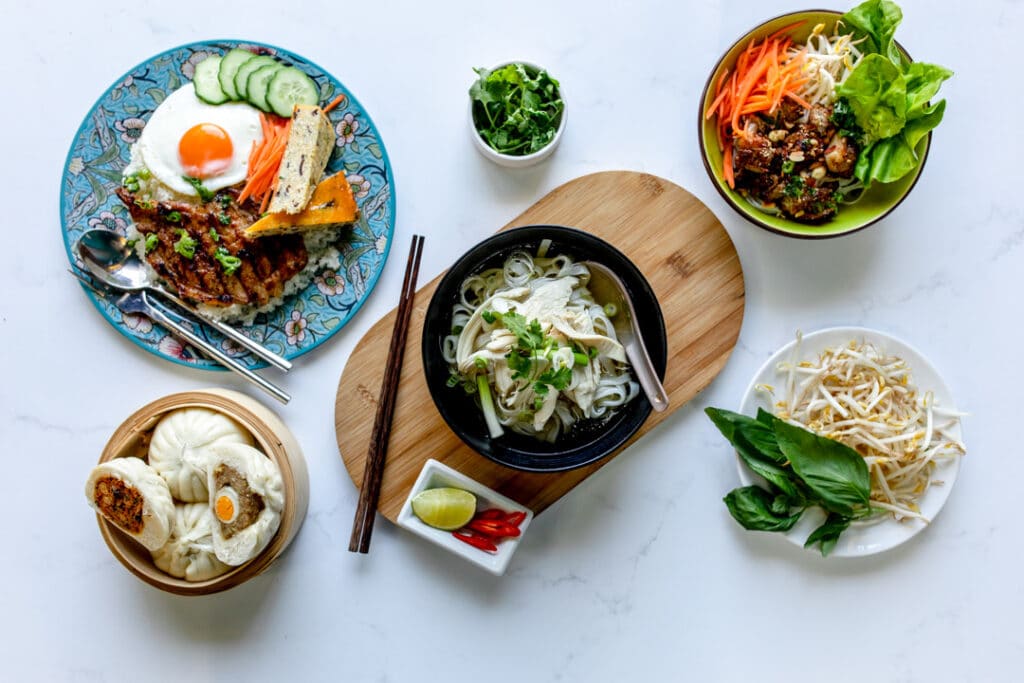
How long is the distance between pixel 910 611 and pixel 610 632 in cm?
133

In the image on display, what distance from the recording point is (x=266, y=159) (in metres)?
3.20

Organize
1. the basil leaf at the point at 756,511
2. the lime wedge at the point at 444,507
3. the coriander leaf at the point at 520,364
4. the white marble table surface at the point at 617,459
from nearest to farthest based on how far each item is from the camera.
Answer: the coriander leaf at the point at 520,364
the lime wedge at the point at 444,507
the basil leaf at the point at 756,511
the white marble table surface at the point at 617,459

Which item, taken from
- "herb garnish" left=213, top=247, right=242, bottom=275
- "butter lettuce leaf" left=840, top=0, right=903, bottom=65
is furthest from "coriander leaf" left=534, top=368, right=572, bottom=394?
"butter lettuce leaf" left=840, top=0, right=903, bottom=65

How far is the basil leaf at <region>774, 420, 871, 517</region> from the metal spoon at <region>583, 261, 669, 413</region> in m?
0.53

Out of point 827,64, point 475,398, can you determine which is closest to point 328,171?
point 475,398

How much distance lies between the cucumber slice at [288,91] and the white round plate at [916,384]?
2227 millimetres

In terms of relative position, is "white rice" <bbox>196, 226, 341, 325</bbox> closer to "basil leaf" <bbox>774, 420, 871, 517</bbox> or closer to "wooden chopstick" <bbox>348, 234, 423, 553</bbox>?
"wooden chopstick" <bbox>348, 234, 423, 553</bbox>

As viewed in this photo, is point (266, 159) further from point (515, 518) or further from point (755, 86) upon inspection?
point (755, 86)

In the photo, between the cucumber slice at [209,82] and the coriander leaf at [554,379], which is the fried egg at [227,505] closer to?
the coriander leaf at [554,379]

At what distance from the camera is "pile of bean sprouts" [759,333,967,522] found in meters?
3.08

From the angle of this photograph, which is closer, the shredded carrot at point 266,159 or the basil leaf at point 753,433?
the basil leaf at point 753,433

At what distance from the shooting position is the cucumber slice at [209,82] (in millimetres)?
3227

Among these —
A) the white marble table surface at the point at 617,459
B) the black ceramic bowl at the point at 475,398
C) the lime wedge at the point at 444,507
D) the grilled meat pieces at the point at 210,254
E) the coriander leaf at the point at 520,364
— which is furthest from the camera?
the white marble table surface at the point at 617,459

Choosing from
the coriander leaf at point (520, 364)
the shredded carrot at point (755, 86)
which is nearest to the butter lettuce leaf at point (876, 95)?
the shredded carrot at point (755, 86)
